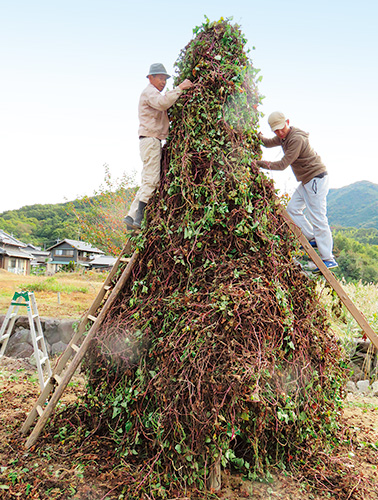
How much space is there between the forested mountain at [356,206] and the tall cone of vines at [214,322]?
57.1 m

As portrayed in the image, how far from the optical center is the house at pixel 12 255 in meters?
33.8

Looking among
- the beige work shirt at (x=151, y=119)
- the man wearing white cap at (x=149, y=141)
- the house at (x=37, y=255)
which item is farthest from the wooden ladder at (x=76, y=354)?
the house at (x=37, y=255)

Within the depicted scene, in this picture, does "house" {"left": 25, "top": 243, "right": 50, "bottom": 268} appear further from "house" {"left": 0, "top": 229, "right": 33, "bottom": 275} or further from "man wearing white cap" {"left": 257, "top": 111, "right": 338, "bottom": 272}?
"man wearing white cap" {"left": 257, "top": 111, "right": 338, "bottom": 272}

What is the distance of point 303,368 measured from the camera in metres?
3.37

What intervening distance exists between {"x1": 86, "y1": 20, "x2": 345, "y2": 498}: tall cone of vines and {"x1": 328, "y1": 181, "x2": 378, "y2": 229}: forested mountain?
2248 inches

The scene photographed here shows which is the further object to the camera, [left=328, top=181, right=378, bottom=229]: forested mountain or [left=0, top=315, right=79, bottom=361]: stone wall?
[left=328, top=181, right=378, bottom=229]: forested mountain

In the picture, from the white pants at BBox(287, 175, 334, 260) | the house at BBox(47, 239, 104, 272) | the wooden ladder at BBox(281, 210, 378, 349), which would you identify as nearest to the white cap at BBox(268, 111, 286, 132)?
the white pants at BBox(287, 175, 334, 260)

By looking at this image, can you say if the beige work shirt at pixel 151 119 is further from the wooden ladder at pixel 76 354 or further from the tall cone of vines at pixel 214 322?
the wooden ladder at pixel 76 354

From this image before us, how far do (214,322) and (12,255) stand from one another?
36.4 meters

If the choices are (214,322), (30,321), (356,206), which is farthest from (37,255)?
(356,206)

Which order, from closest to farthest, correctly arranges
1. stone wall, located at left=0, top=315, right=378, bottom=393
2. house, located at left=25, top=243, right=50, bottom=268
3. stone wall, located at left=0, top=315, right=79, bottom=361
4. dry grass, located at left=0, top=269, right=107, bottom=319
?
stone wall, located at left=0, top=315, right=378, bottom=393 → stone wall, located at left=0, top=315, right=79, bottom=361 → dry grass, located at left=0, top=269, right=107, bottom=319 → house, located at left=25, top=243, right=50, bottom=268

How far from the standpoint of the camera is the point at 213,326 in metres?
3.00

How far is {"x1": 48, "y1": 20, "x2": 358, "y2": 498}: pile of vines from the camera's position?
294cm

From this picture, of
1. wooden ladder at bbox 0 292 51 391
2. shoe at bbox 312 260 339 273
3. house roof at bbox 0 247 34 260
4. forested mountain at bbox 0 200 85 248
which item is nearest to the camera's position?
shoe at bbox 312 260 339 273
